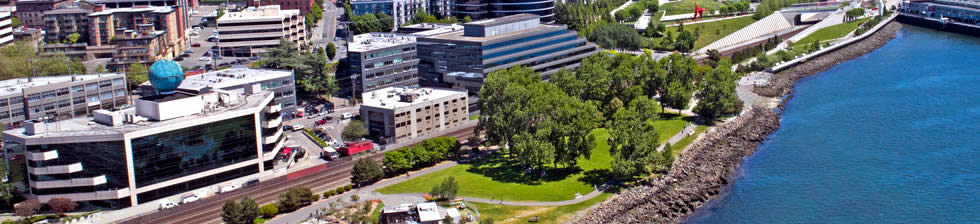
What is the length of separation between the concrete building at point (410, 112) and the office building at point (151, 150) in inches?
646

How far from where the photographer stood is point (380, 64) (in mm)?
115375

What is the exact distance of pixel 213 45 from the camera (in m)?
154

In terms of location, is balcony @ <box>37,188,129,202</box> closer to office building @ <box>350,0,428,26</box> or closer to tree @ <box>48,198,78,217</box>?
tree @ <box>48,198,78,217</box>

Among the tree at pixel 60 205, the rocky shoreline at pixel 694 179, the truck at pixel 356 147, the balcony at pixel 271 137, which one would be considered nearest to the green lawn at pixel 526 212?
the rocky shoreline at pixel 694 179

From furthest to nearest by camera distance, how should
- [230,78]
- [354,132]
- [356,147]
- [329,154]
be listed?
[230,78], [354,132], [356,147], [329,154]

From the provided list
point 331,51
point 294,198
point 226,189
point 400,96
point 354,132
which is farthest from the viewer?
point 331,51

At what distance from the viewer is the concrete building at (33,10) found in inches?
6511

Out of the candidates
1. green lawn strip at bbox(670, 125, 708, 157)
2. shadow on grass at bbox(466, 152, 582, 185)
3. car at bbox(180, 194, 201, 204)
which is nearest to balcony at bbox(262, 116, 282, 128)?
car at bbox(180, 194, 201, 204)

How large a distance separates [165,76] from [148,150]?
8294mm

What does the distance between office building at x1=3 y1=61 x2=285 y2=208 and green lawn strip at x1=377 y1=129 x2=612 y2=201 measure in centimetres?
1378

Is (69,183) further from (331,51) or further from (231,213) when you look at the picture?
(331,51)

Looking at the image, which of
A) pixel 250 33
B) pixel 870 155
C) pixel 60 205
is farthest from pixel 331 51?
pixel 870 155

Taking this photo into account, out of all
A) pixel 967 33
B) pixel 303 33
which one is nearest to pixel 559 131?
pixel 303 33

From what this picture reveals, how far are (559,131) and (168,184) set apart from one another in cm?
3619
